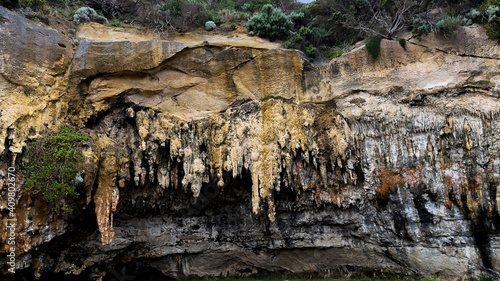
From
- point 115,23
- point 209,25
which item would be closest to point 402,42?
point 209,25

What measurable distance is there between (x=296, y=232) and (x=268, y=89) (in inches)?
271

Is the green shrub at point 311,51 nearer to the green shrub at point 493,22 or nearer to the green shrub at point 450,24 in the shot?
the green shrub at point 450,24

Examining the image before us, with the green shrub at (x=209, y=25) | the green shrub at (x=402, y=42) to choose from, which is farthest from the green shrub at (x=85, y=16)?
the green shrub at (x=402, y=42)

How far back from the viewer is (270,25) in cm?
1437

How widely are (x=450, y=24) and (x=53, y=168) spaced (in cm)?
1552

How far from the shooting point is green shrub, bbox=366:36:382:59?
12414 mm

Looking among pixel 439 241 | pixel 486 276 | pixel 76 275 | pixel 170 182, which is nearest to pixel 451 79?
pixel 439 241

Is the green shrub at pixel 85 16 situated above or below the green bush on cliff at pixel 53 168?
above

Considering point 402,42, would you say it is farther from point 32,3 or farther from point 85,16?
point 32,3

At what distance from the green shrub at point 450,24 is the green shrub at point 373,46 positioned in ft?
7.42

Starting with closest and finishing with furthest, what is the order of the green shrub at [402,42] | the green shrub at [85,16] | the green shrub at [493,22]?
the green shrub at [493,22] → the green shrub at [402,42] → the green shrub at [85,16]

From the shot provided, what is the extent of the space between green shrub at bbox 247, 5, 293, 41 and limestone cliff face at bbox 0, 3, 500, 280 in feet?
3.41

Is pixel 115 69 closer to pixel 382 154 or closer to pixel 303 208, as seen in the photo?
pixel 303 208

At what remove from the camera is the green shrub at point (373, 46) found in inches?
489
